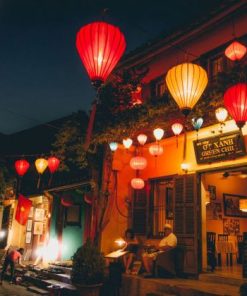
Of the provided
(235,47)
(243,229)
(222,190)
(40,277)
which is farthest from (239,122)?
(40,277)

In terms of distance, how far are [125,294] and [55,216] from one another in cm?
785

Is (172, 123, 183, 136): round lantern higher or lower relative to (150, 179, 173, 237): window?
higher

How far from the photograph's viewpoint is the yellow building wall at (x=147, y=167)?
12461 millimetres

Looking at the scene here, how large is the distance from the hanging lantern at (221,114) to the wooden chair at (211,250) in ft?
16.9

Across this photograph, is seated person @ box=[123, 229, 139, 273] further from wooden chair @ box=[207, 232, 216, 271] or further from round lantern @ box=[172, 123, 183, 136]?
round lantern @ box=[172, 123, 183, 136]

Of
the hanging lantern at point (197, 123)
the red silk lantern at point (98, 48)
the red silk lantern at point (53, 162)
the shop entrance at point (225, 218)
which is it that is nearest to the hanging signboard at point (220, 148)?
the hanging lantern at point (197, 123)

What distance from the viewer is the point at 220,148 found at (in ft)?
37.1

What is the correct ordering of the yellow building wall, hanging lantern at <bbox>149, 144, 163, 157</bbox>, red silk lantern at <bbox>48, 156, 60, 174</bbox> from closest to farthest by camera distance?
the yellow building wall < hanging lantern at <bbox>149, 144, 163, 157</bbox> < red silk lantern at <bbox>48, 156, 60, 174</bbox>

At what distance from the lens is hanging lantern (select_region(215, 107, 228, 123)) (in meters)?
10.1

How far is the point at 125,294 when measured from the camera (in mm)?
11398

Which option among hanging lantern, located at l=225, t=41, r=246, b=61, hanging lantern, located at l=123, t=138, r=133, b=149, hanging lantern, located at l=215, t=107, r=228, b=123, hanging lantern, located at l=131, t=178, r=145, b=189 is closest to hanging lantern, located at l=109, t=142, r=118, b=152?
hanging lantern, located at l=123, t=138, r=133, b=149

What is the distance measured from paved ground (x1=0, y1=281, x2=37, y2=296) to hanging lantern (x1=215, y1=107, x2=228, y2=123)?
372 inches

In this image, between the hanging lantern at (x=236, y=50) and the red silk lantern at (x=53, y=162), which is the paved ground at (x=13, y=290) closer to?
the red silk lantern at (x=53, y=162)

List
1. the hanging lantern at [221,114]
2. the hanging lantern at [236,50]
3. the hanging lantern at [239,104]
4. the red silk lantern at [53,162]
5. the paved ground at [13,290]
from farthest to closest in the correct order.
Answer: the red silk lantern at [53,162] < the paved ground at [13,290] < the hanging lantern at [236,50] < the hanging lantern at [221,114] < the hanging lantern at [239,104]
